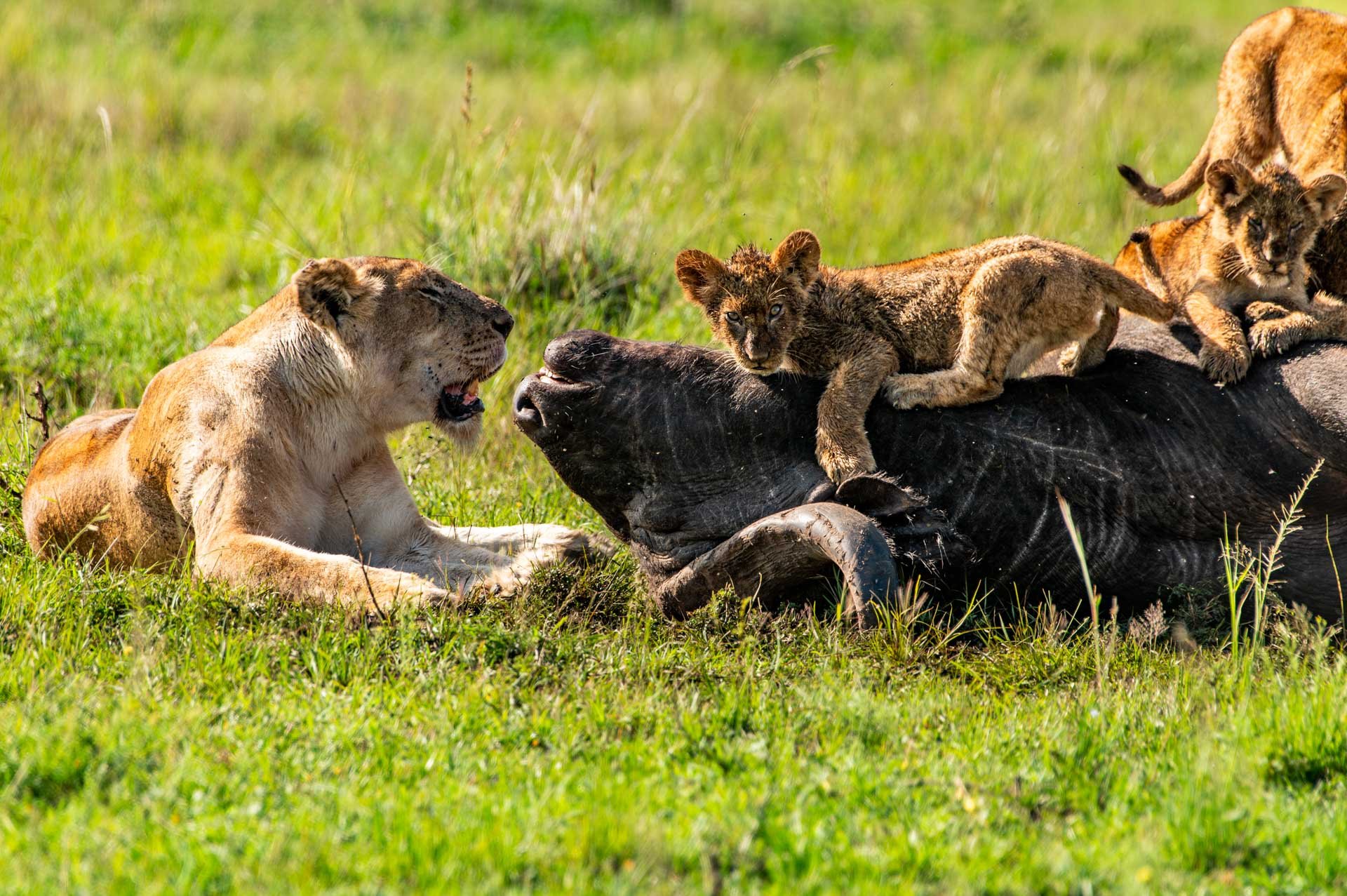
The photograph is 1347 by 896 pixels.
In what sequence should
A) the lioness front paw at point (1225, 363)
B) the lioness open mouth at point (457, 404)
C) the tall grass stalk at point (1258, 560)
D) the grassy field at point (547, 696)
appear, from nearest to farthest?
the grassy field at point (547, 696) → the tall grass stalk at point (1258, 560) → the lioness front paw at point (1225, 363) → the lioness open mouth at point (457, 404)

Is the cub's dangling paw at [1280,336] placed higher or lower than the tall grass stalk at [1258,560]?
higher

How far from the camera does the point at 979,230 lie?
393 inches

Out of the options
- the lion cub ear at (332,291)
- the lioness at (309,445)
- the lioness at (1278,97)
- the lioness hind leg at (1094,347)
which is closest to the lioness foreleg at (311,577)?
the lioness at (309,445)

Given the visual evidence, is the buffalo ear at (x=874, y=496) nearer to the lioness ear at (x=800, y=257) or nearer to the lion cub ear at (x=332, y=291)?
the lioness ear at (x=800, y=257)

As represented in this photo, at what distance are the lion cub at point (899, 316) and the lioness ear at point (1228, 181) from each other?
1.74 feet

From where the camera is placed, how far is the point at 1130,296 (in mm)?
5344

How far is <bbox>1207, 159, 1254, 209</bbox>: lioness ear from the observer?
5.52m

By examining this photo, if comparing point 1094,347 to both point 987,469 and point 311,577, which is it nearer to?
point 987,469

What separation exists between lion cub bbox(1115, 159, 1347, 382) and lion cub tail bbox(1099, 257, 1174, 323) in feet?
0.70

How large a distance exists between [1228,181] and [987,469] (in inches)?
56.3

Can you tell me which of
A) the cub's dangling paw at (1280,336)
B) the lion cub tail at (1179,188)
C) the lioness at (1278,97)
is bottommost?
the cub's dangling paw at (1280,336)

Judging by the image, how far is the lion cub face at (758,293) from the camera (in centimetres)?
512

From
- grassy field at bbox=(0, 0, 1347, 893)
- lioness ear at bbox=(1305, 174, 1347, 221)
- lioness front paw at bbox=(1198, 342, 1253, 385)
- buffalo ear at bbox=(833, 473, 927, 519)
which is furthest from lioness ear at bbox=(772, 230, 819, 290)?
lioness ear at bbox=(1305, 174, 1347, 221)

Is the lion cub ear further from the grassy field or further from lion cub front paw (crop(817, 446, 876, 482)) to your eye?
lion cub front paw (crop(817, 446, 876, 482))
